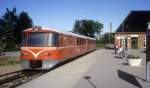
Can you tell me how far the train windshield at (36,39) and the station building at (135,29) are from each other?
4587 cm

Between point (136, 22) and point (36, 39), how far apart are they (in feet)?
180

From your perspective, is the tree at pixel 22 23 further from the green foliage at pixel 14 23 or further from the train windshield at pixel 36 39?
the train windshield at pixel 36 39

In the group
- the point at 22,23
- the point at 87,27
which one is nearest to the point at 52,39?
Result: the point at 22,23

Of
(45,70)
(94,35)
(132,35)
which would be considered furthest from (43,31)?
(94,35)

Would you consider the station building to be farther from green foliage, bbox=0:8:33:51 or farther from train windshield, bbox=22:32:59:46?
train windshield, bbox=22:32:59:46

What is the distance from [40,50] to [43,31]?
131 centimetres

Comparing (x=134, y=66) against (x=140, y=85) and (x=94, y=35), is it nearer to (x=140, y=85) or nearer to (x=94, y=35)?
(x=140, y=85)

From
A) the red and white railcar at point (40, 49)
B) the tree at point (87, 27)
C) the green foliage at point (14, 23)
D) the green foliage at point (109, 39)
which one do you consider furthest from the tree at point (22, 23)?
the red and white railcar at point (40, 49)

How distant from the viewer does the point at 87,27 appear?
132625 mm

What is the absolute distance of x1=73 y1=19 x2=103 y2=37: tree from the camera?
431 ft

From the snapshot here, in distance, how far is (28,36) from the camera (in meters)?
20.1

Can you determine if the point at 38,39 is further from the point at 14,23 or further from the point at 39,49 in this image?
the point at 14,23

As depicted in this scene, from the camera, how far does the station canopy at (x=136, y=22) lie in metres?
69.7

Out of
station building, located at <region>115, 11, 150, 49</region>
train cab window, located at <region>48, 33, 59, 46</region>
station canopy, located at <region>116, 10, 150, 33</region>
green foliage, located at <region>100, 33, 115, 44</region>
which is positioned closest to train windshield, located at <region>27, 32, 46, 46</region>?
train cab window, located at <region>48, 33, 59, 46</region>
